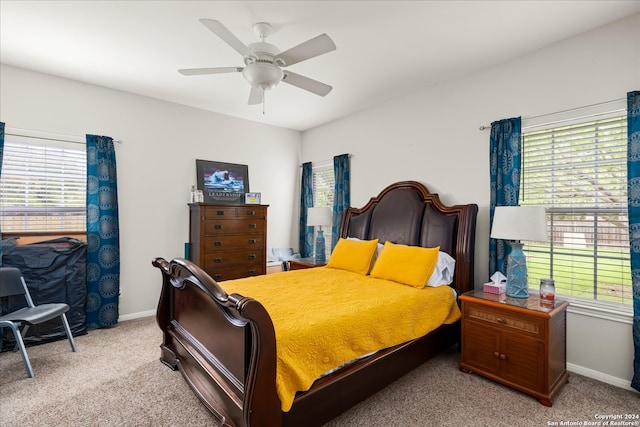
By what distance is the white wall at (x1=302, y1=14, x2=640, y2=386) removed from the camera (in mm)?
2449

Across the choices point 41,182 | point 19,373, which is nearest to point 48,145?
point 41,182

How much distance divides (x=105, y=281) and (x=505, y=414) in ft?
13.2

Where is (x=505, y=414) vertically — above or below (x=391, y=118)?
below

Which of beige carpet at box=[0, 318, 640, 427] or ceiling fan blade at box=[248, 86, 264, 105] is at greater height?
ceiling fan blade at box=[248, 86, 264, 105]

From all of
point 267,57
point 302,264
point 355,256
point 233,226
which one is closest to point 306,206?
point 302,264

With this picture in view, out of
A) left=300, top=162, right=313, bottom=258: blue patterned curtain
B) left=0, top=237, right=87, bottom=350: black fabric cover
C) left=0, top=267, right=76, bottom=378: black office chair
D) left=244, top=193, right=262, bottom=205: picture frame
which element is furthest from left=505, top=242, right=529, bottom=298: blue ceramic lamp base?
left=0, top=237, right=87, bottom=350: black fabric cover

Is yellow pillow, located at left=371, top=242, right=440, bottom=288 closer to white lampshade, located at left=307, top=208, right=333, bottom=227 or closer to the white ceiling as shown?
white lampshade, located at left=307, top=208, right=333, bottom=227

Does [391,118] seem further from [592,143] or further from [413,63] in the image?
[592,143]

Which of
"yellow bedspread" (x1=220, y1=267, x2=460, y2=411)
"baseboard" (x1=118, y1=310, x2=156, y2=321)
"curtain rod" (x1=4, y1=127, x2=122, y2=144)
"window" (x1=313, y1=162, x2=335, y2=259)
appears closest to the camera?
"yellow bedspread" (x1=220, y1=267, x2=460, y2=411)

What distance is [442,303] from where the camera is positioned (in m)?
2.75

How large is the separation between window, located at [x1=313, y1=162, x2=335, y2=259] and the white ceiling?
1657 mm

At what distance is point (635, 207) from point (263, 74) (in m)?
2.85

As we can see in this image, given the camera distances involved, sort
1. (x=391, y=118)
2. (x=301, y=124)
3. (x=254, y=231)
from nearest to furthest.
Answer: (x=391, y=118) < (x=254, y=231) < (x=301, y=124)

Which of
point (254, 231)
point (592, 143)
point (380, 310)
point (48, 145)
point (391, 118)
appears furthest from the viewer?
point (254, 231)
